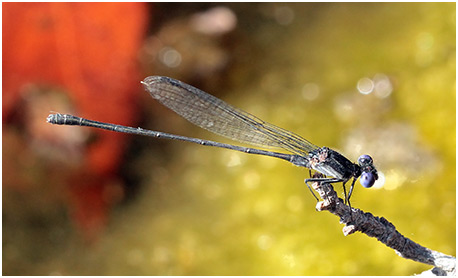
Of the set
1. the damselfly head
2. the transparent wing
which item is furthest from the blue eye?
the transparent wing

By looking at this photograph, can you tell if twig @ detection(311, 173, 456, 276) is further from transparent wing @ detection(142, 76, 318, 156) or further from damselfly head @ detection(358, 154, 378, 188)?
transparent wing @ detection(142, 76, 318, 156)

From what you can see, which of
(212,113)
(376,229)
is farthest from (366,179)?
(212,113)

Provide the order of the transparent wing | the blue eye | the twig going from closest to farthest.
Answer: the twig < the blue eye < the transparent wing

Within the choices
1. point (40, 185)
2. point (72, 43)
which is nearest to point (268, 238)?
point (40, 185)

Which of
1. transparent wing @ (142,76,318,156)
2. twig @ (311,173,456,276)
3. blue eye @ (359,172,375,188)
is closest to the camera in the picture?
twig @ (311,173,456,276)

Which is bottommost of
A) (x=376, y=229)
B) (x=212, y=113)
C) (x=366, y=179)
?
(x=376, y=229)

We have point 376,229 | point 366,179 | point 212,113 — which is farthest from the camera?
point 212,113

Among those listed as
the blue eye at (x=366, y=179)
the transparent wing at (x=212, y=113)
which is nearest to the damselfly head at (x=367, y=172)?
the blue eye at (x=366, y=179)

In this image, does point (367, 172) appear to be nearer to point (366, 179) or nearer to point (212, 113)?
point (366, 179)

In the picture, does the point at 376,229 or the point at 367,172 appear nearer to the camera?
the point at 376,229
